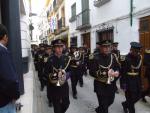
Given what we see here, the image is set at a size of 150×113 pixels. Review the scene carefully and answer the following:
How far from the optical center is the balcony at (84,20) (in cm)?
2070

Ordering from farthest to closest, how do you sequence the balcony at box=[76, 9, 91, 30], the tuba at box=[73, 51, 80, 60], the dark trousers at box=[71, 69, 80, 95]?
the balcony at box=[76, 9, 91, 30]
the tuba at box=[73, 51, 80, 60]
the dark trousers at box=[71, 69, 80, 95]

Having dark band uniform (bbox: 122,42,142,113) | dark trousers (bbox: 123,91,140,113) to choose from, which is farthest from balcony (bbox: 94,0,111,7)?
dark trousers (bbox: 123,91,140,113)

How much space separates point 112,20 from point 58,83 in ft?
32.1

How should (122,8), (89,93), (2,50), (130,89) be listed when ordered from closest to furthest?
(2,50) → (130,89) → (89,93) → (122,8)

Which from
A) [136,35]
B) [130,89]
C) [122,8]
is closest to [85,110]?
[130,89]

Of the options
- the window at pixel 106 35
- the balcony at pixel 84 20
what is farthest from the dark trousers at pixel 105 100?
the balcony at pixel 84 20

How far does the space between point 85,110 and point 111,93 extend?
2.01 metres

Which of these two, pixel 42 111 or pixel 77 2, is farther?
pixel 77 2

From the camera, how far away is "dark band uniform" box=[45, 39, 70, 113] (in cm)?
645

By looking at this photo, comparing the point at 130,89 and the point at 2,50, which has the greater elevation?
the point at 2,50

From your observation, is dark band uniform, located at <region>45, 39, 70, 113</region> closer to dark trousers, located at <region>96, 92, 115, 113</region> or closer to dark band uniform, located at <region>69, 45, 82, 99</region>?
dark trousers, located at <region>96, 92, 115, 113</region>

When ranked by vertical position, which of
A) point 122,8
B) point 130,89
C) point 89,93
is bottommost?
point 89,93

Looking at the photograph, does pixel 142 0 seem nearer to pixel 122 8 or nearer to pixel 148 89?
pixel 122 8

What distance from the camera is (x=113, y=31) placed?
1585 cm
